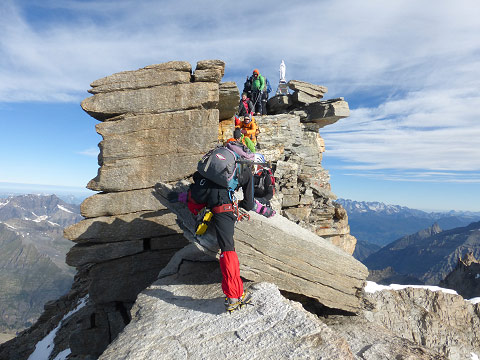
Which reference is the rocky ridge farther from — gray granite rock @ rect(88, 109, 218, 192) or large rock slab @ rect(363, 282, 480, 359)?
large rock slab @ rect(363, 282, 480, 359)

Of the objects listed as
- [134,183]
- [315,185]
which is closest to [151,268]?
[134,183]

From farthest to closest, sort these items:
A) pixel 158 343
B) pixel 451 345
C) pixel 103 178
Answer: pixel 103 178 → pixel 451 345 → pixel 158 343

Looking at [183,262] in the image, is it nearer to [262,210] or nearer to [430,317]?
[262,210]

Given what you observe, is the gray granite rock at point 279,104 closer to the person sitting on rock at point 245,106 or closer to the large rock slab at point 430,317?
the person sitting on rock at point 245,106

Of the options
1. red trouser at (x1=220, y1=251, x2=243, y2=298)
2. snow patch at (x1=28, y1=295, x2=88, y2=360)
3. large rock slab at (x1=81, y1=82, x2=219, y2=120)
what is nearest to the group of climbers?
red trouser at (x1=220, y1=251, x2=243, y2=298)

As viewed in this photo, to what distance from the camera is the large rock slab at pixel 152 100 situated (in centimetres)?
1454

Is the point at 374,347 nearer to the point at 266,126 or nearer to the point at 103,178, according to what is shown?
the point at 103,178

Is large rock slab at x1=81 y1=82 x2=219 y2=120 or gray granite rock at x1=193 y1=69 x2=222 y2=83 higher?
gray granite rock at x1=193 y1=69 x2=222 y2=83

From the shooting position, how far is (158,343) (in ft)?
21.9

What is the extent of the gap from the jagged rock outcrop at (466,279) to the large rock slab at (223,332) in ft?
390

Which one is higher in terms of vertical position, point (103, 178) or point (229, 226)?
point (103, 178)

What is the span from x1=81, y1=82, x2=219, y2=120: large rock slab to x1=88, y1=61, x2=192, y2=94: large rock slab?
0.27 meters

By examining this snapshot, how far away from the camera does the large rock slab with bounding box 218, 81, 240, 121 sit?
1830 centimetres

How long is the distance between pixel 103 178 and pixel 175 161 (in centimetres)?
402
